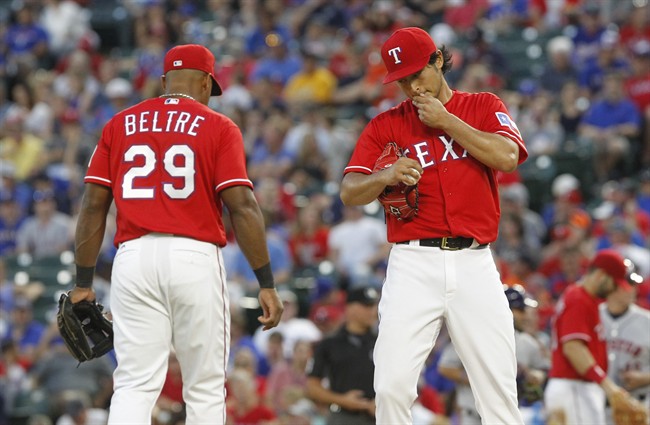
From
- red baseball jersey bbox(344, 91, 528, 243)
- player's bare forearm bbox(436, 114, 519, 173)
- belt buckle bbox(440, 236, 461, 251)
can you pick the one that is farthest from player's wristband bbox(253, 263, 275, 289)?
player's bare forearm bbox(436, 114, 519, 173)

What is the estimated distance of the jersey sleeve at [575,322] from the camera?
26.8ft

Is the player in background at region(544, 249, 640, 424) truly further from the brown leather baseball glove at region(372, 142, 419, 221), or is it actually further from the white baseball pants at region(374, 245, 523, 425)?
the brown leather baseball glove at region(372, 142, 419, 221)

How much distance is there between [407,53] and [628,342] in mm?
3459

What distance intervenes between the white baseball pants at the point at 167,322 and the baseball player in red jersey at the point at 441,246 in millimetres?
780

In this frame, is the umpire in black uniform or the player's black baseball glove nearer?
the player's black baseball glove

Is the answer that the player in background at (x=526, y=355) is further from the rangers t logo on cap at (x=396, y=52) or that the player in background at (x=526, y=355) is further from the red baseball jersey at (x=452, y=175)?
the rangers t logo on cap at (x=396, y=52)

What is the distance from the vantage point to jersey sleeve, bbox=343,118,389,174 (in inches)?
244

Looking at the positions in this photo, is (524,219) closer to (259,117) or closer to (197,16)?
(259,117)

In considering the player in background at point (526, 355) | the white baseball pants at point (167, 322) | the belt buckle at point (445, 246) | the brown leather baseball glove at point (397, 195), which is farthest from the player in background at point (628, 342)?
the white baseball pants at point (167, 322)

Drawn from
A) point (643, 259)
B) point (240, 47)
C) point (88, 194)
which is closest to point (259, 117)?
point (240, 47)

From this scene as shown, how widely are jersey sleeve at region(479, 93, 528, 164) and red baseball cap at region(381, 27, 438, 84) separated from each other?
39 cm

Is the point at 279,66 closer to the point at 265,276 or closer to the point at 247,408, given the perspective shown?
the point at 247,408

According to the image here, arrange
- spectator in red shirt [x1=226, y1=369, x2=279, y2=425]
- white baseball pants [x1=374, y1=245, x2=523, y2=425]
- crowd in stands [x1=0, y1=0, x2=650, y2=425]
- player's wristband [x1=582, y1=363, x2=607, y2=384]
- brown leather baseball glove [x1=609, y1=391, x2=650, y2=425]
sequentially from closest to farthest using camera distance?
white baseball pants [x1=374, y1=245, x2=523, y2=425] < brown leather baseball glove [x1=609, y1=391, x2=650, y2=425] < player's wristband [x1=582, y1=363, x2=607, y2=384] < spectator in red shirt [x1=226, y1=369, x2=279, y2=425] < crowd in stands [x1=0, y1=0, x2=650, y2=425]

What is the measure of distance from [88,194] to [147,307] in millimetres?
680
